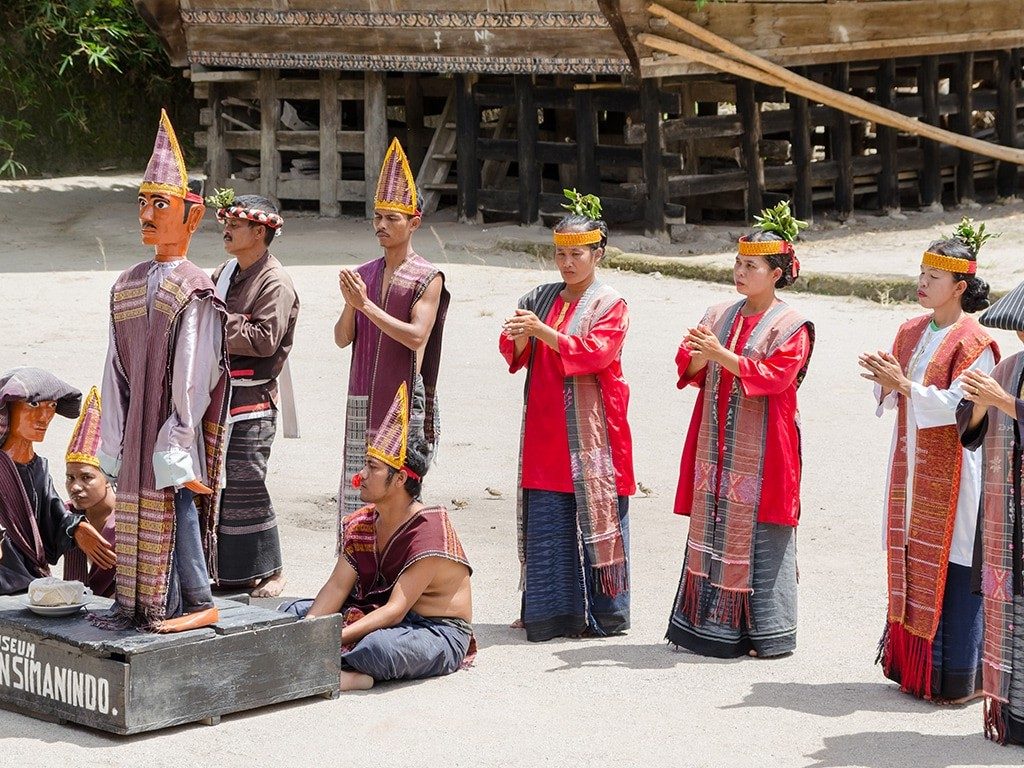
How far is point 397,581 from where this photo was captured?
18.5ft

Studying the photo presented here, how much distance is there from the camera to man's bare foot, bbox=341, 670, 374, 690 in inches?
218

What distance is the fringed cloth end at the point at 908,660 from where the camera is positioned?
5.50m

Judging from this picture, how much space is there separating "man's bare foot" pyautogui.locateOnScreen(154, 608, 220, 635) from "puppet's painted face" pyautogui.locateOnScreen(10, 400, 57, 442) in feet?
3.58

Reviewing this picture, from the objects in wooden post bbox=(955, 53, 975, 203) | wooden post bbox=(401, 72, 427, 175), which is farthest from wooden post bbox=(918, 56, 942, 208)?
wooden post bbox=(401, 72, 427, 175)

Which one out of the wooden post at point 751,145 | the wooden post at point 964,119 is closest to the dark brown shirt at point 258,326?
the wooden post at point 751,145

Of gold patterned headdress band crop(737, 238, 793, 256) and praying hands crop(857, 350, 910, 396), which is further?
gold patterned headdress band crop(737, 238, 793, 256)

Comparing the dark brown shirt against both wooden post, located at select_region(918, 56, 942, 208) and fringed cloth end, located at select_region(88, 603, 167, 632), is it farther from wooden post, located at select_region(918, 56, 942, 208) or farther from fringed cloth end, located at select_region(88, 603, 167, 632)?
wooden post, located at select_region(918, 56, 942, 208)

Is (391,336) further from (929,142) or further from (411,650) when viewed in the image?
(929,142)

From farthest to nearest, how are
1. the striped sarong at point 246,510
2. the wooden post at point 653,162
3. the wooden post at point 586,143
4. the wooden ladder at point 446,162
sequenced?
the wooden ladder at point 446,162
the wooden post at point 586,143
the wooden post at point 653,162
the striped sarong at point 246,510

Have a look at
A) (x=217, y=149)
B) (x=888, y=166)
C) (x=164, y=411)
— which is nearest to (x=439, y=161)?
(x=217, y=149)

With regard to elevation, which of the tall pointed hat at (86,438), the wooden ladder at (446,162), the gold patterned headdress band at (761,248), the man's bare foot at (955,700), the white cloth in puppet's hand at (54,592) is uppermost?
the wooden ladder at (446,162)

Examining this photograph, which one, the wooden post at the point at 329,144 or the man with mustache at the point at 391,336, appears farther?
the wooden post at the point at 329,144

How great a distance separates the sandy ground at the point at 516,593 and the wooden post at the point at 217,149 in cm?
252

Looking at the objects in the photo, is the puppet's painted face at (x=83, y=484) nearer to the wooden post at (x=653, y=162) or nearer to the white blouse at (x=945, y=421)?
the white blouse at (x=945, y=421)
